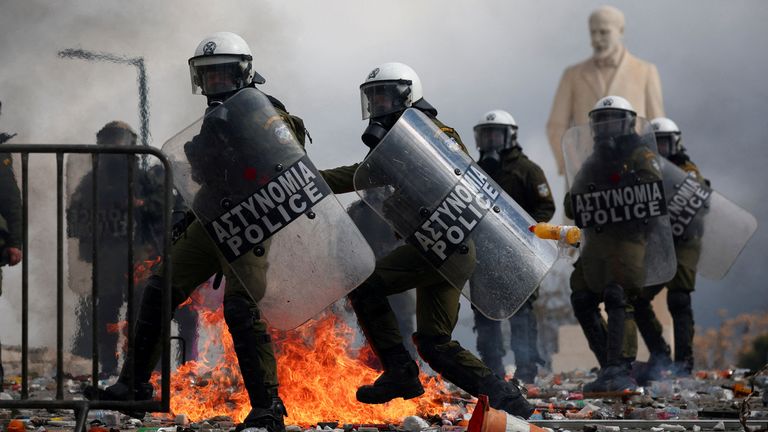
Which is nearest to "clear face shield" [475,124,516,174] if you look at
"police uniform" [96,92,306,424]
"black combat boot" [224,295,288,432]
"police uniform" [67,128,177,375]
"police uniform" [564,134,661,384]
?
"police uniform" [564,134,661,384]

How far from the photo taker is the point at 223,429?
610 centimetres

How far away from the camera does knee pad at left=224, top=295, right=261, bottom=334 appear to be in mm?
5703

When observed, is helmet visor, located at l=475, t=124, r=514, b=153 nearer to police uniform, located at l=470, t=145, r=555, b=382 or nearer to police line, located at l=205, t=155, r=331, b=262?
police uniform, located at l=470, t=145, r=555, b=382

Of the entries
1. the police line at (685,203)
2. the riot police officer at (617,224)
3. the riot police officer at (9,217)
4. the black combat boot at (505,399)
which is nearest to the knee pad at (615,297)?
the riot police officer at (617,224)

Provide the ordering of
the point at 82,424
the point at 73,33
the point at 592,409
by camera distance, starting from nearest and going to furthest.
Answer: the point at 82,424
the point at 592,409
the point at 73,33

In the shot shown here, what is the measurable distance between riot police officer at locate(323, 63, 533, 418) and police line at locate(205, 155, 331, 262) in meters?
0.52

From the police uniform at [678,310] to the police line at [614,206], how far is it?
164 cm

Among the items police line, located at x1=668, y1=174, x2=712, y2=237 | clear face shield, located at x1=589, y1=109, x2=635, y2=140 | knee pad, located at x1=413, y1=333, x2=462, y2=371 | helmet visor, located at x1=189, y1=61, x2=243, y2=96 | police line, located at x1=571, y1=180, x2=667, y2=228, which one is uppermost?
clear face shield, located at x1=589, y1=109, x2=635, y2=140

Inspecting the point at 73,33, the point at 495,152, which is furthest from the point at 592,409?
the point at 73,33

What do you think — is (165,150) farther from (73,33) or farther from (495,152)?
(73,33)

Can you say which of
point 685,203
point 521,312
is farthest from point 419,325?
point 521,312

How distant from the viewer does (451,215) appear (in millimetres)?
6008

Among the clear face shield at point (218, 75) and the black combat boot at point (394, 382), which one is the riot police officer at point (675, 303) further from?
the clear face shield at point (218, 75)

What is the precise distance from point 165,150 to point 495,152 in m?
4.68
